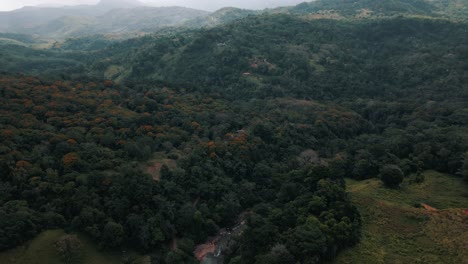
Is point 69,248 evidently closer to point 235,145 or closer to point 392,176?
point 235,145

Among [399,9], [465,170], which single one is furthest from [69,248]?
[399,9]

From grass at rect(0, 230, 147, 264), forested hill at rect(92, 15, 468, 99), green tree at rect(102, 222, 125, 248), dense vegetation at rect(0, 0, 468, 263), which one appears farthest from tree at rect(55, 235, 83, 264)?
forested hill at rect(92, 15, 468, 99)

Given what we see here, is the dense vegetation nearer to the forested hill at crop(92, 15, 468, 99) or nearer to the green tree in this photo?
the green tree

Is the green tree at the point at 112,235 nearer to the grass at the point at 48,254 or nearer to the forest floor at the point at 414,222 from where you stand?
the grass at the point at 48,254

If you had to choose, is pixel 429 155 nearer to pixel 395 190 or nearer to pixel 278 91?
pixel 395 190

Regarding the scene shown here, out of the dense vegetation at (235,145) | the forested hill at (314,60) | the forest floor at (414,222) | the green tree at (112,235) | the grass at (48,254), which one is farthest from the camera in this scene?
the forested hill at (314,60)

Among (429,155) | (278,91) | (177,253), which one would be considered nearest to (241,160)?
(177,253)

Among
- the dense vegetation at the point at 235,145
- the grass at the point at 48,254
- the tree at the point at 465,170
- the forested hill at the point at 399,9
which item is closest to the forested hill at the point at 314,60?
the dense vegetation at the point at 235,145
